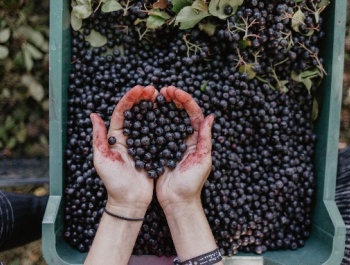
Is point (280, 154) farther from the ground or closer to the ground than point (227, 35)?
closer to the ground

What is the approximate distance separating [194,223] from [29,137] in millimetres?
1044

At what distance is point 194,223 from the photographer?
4.43 feet

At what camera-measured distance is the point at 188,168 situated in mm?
1336

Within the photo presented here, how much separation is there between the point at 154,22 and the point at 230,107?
1.16ft

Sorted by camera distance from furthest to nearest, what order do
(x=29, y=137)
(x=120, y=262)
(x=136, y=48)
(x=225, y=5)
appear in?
(x=29, y=137) → (x=136, y=48) → (x=225, y=5) → (x=120, y=262)

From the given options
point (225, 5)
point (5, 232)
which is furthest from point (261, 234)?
point (5, 232)

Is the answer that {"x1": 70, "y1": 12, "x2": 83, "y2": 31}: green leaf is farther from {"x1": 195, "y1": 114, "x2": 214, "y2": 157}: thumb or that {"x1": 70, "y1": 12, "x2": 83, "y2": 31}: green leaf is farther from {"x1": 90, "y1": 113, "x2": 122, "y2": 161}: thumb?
{"x1": 195, "y1": 114, "x2": 214, "y2": 157}: thumb

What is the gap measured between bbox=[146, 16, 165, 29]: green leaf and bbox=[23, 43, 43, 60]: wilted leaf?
2.22ft

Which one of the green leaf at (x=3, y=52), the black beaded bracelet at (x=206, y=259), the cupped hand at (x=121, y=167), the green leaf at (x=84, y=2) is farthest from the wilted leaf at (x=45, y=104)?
the black beaded bracelet at (x=206, y=259)

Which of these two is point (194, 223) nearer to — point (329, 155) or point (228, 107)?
point (228, 107)

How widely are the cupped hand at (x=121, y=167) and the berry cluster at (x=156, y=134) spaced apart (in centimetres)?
2

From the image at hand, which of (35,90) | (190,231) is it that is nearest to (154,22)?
(190,231)

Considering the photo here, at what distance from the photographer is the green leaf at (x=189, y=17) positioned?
1433 mm

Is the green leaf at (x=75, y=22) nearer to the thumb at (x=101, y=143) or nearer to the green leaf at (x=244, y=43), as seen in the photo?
the thumb at (x=101, y=143)
